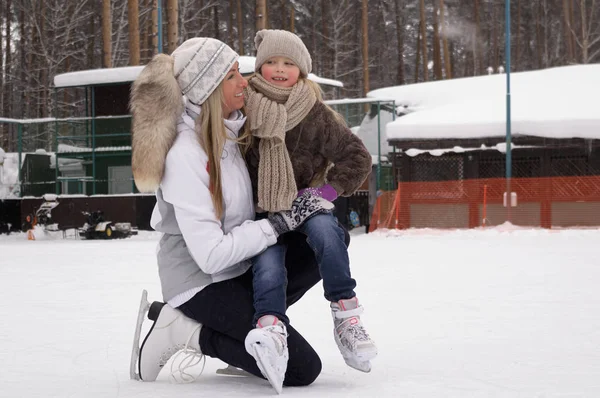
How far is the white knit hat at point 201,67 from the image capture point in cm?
370

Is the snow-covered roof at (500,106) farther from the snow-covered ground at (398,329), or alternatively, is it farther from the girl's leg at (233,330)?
the girl's leg at (233,330)

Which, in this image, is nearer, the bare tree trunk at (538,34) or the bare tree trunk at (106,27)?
the bare tree trunk at (106,27)

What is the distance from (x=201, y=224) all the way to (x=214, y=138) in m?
0.38

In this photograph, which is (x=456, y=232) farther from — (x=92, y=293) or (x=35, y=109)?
(x=35, y=109)

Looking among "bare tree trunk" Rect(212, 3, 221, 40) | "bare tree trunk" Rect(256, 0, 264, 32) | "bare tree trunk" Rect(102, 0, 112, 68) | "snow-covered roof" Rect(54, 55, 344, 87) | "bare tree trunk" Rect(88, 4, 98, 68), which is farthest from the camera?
"bare tree trunk" Rect(212, 3, 221, 40)

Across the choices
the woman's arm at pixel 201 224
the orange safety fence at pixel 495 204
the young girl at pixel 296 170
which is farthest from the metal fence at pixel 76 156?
the woman's arm at pixel 201 224

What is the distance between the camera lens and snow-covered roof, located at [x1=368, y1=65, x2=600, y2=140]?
21.4 metres

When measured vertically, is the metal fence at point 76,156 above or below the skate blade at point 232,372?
above

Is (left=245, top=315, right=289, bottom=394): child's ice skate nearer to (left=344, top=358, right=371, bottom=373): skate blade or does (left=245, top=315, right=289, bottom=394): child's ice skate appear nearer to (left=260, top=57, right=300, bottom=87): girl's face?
(left=344, top=358, right=371, bottom=373): skate blade

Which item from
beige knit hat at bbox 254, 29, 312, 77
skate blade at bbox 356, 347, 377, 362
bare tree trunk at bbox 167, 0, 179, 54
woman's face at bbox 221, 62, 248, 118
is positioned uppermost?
bare tree trunk at bbox 167, 0, 179, 54

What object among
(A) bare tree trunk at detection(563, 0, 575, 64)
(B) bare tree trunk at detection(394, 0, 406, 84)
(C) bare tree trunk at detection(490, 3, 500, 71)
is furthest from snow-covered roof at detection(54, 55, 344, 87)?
(C) bare tree trunk at detection(490, 3, 500, 71)

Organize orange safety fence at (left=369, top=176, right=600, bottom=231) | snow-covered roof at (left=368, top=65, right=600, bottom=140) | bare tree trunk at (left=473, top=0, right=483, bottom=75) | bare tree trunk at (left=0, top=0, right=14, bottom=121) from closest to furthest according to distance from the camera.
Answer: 1. orange safety fence at (left=369, top=176, right=600, bottom=231)
2. snow-covered roof at (left=368, top=65, right=600, bottom=140)
3. bare tree trunk at (left=0, top=0, right=14, bottom=121)
4. bare tree trunk at (left=473, top=0, right=483, bottom=75)

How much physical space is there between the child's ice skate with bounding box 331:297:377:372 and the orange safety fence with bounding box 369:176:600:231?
15851mm

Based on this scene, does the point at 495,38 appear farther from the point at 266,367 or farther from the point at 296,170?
the point at 266,367
